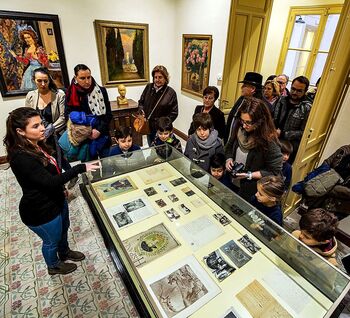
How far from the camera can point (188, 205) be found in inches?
67.5

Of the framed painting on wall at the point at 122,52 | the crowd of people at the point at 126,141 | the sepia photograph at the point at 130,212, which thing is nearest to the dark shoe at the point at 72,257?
the crowd of people at the point at 126,141

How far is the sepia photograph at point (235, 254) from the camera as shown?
130 cm

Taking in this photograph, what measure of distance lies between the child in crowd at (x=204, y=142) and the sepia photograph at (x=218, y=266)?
3.21 ft

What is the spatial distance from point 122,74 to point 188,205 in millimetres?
3211

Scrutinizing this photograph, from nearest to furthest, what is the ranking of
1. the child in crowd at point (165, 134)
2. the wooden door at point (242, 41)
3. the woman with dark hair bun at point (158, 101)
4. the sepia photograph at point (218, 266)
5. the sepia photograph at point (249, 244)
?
1. the sepia photograph at point (218, 266)
2. the sepia photograph at point (249, 244)
3. the child in crowd at point (165, 134)
4. the woman with dark hair bun at point (158, 101)
5. the wooden door at point (242, 41)

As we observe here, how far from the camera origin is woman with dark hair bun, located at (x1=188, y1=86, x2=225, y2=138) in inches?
95.7

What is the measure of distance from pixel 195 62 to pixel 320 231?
3.39 m

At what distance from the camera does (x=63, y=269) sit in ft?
6.32

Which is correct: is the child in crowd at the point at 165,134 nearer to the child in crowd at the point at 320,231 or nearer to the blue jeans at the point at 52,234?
the blue jeans at the point at 52,234

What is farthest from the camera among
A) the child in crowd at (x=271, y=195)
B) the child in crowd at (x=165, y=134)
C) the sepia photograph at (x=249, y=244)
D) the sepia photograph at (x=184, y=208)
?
the child in crowd at (x=165, y=134)

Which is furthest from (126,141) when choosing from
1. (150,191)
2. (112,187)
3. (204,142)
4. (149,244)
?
(149,244)

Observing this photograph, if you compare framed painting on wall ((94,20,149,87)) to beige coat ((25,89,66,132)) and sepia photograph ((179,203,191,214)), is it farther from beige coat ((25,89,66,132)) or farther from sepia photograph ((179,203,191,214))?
sepia photograph ((179,203,191,214))

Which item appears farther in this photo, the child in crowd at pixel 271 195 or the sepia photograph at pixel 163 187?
the sepia photograph at pixel 163 187

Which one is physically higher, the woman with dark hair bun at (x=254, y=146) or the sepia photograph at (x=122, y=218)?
the woman with dark hair bun at (x=254, y=146)
